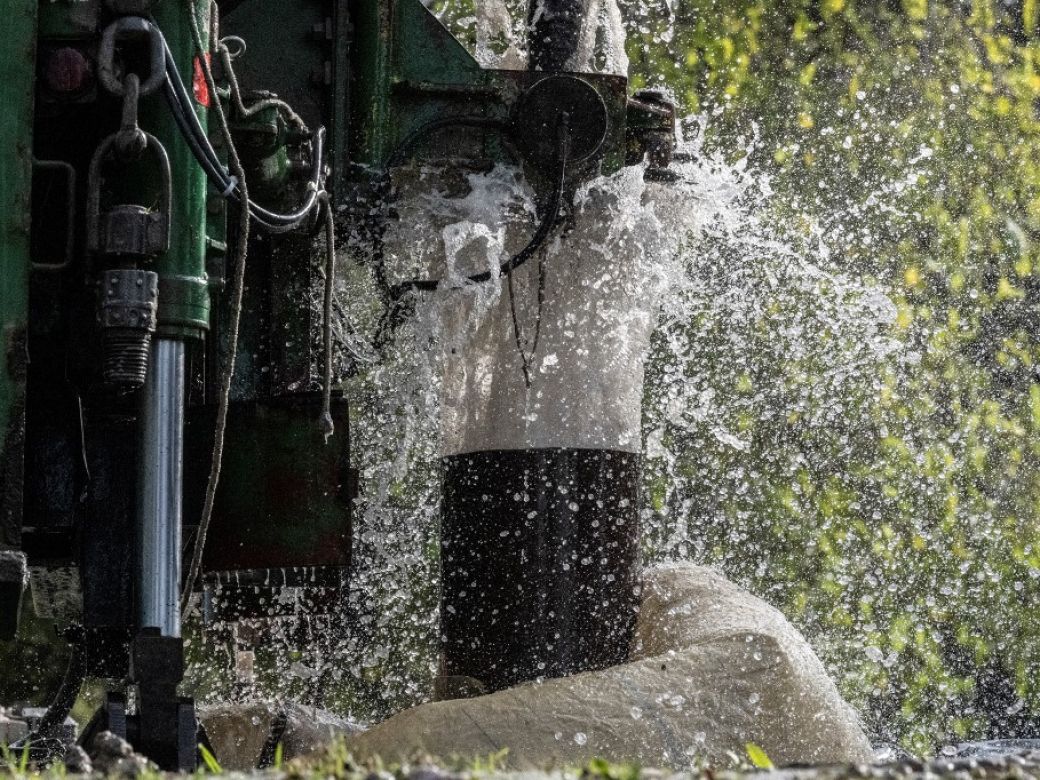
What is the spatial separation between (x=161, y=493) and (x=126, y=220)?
1.93 feet

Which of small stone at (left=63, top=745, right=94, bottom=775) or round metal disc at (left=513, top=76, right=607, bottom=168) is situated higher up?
round metal disc at (left=513, top=76, right=607, bottom=168)

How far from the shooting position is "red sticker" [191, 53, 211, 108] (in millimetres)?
3723

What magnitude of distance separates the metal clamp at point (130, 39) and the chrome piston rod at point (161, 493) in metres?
0.56

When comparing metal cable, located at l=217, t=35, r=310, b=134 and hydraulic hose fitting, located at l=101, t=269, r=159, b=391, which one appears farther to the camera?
metal cable, located at l=217, t=35, r=310, b=134

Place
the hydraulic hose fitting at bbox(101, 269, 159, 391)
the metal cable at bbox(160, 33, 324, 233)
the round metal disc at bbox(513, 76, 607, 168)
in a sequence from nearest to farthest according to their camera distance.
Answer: the hydraulic hose fitting at bbox(101, 269, 159, 391) < the metal cable at bbox(160, 33, 324, 233) < the round metal disc at bbox(513, 76, 607, 168)

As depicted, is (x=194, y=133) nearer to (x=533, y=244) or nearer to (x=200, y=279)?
(x=200, y=279)

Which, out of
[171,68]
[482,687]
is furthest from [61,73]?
[482,687]

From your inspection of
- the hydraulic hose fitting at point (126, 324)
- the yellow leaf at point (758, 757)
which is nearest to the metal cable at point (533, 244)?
the hydraulic hose fitting at point (126, 324)

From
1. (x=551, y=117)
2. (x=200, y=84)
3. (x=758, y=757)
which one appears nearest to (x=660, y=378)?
(x=551, y=117)

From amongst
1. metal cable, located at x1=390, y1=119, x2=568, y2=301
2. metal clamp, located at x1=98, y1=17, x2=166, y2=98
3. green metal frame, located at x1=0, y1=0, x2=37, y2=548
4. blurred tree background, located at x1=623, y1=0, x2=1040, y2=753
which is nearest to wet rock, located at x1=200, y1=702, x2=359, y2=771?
metal cable, located at x1=390, y1=119, x2=568, y2=301

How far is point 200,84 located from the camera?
374 cm

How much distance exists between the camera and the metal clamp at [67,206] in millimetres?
3623

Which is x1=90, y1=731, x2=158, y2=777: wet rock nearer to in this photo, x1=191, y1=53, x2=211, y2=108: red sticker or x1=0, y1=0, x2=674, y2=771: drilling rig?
x1=0, y1=0, x2=674, y2=771: drilling rig

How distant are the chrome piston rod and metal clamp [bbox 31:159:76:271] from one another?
0.93 feet
